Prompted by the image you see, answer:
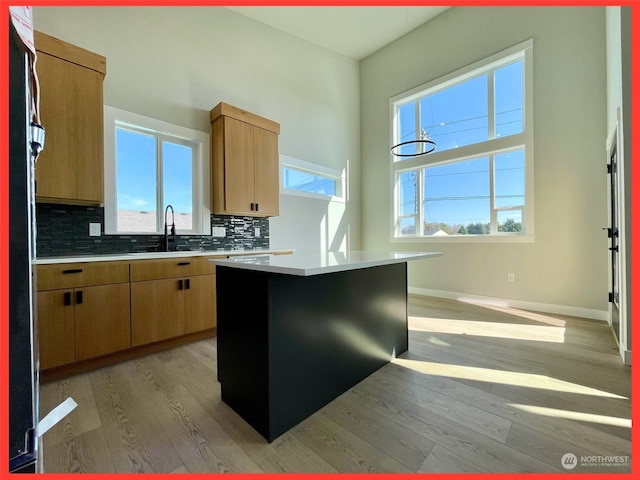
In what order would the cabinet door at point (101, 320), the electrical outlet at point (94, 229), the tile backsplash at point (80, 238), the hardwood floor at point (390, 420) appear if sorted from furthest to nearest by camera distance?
the electrical outlet at point (94, 229)
the tile backsplash at point (80, 238)
the cabinet door at point (101, 320)
the hardwood floor at point (390, 420)

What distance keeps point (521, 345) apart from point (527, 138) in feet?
9.03

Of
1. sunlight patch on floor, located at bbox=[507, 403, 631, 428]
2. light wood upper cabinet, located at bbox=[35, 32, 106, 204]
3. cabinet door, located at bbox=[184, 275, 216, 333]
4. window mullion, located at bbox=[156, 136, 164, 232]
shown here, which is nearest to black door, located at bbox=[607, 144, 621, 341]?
sunlight patch on floor, located at bbox=[507, 403, 631, 428]

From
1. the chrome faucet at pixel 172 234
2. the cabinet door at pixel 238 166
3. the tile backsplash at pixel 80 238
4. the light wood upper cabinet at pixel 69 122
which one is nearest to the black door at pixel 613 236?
the cabinet door at pixel 238 166

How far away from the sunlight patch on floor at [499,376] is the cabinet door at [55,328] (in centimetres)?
244

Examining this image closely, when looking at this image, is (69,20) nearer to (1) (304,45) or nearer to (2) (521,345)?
(1) (304,45)

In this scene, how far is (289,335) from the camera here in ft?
4.64

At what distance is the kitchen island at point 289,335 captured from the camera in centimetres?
133

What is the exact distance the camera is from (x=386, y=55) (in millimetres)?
5039

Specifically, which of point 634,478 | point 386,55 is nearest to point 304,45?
point 386,55

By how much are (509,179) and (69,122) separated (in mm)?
4940

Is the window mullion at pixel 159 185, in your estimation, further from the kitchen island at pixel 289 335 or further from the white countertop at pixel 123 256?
the kitchen island at pixel 289 335

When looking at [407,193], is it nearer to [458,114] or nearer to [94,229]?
[458,114]

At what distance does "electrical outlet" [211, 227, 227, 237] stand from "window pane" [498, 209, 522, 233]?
3848 millimetres

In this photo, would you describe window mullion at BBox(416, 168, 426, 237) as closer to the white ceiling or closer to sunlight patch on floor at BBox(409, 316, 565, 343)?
sunlight patch on floor at BBox(409, 316, 565, 343)
